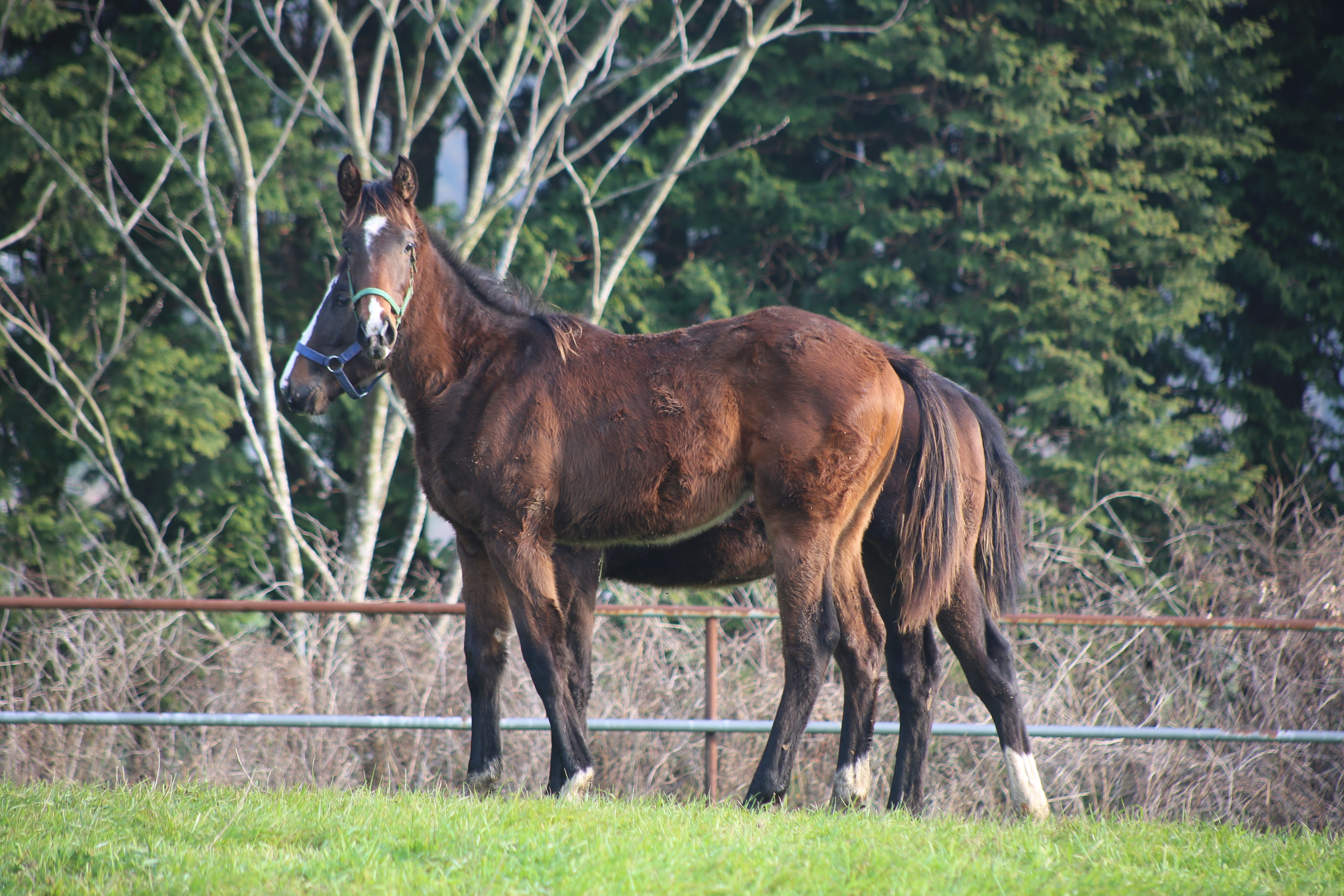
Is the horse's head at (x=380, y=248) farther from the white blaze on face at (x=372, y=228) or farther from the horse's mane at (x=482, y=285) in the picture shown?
the horse's mane at (x=482, y=285)

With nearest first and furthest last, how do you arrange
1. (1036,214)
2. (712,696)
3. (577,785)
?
1. (577,785)
2. (712,696)
3. (1036,214)

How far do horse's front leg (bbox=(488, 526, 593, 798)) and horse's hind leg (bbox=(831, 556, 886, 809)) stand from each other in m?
1.19

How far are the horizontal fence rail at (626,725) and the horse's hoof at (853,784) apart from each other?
53 cm

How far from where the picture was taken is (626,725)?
Answer: 5.72 m

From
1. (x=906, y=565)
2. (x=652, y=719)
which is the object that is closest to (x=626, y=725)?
(x=652, y=719)

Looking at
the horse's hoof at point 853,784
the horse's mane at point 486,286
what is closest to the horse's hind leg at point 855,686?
the horse's hoof at point 853,784

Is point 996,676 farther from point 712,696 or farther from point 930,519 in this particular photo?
point 712,696

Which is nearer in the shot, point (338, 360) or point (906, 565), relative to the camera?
point (338, 360)

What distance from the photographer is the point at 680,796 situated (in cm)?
691

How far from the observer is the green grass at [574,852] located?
3.12 meters

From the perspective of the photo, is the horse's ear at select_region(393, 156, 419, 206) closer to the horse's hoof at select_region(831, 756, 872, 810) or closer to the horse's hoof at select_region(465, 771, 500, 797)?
the horse's hoof at select_region(465, 771, 500, 797)

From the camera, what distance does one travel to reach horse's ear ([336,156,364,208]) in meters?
4.78

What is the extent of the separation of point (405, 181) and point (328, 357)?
899 millimetres

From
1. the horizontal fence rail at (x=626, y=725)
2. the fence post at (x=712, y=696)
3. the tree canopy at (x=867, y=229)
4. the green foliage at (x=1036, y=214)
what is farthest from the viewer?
the green foliage at (x=1036, y=214)
